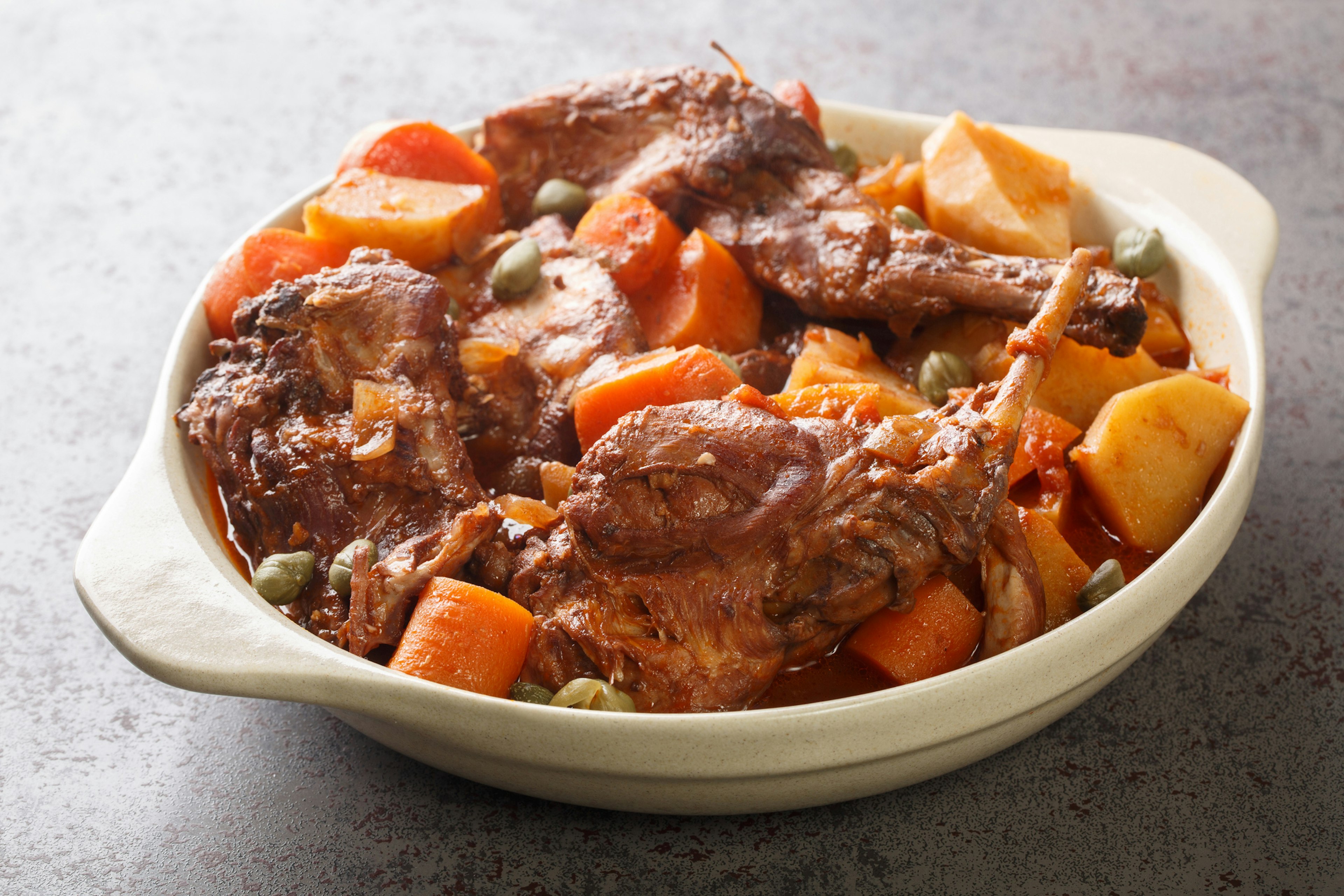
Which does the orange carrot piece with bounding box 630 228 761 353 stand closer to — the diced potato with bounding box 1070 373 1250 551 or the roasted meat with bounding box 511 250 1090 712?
the roasted meat with bounding box 511 250 1090 712

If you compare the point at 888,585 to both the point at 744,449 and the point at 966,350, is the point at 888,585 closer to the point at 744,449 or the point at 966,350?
the point at 744,449

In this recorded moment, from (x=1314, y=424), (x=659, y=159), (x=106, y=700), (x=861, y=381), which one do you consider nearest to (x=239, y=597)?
(x=106, y=700)

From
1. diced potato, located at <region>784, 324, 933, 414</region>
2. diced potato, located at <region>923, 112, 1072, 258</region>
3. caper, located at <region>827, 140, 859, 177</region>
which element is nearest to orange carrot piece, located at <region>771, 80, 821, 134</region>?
caper, located at <region>827, 140, 859, 177</region>

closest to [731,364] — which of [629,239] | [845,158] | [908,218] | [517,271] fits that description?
[629,239]

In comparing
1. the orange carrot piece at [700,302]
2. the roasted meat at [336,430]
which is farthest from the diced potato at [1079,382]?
the roasted meat at [336,430]

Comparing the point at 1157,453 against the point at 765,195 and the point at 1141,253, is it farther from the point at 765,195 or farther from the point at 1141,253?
the point at 765,195

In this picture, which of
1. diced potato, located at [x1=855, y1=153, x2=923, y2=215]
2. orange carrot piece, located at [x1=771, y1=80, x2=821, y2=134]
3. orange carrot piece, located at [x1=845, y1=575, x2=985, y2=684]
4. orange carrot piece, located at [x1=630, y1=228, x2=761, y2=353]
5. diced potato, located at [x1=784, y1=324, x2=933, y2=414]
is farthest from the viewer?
orange carrot piece, located at [x1=771, y1=80, x2=821, y2=134]
